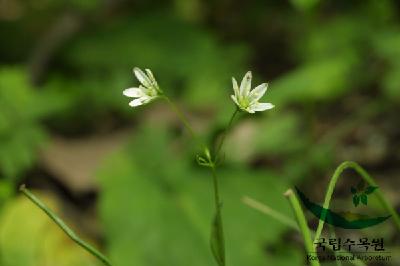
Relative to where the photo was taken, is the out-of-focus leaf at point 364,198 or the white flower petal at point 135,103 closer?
the white flower petal at point 135,103

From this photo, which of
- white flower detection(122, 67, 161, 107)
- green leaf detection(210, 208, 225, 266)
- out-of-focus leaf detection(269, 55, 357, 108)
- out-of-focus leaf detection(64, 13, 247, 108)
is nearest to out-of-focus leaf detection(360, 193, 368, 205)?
green leaf detection(210, 208, 225, 266)

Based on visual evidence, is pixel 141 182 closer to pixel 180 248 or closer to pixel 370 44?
pixel 180 248

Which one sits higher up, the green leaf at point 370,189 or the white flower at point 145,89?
the white flower at point 145,89

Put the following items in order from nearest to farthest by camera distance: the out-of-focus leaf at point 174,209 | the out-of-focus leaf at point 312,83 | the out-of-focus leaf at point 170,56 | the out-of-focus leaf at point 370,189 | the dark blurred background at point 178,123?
the out-of-focus leaf at point 370,189
the out-of-focus leaf at point 174,209
the dark blurred background at point 178,123
the out-of-focus leaf at point 312,83
the out-of-focus leaf at point 170,56

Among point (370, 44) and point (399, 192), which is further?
point (370, 44)

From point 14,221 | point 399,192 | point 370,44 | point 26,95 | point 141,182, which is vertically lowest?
point 399,192

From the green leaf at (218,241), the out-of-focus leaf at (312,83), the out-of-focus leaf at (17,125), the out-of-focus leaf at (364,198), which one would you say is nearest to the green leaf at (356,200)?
the out-of-focus leaf at (364,198)

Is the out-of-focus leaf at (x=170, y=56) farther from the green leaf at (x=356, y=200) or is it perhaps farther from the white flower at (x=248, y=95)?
the white flower at (x=248, y=95)

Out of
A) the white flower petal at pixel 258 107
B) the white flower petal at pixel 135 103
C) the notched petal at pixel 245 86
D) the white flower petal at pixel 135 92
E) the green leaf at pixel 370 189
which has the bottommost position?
the green leaf at pixel 370 189

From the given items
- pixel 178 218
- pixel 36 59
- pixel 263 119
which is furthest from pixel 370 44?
pixel 36 59
